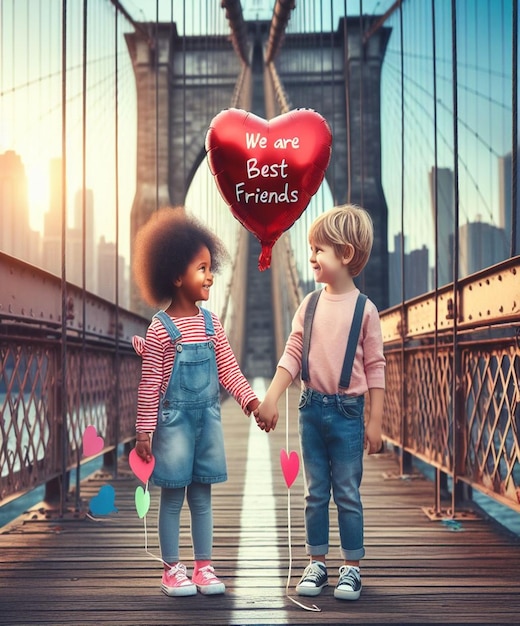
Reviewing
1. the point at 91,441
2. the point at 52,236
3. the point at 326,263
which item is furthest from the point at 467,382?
the point at 52,236

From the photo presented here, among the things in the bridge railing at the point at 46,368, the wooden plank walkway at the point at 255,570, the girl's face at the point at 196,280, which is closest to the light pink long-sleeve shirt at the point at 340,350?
the girl's face at the point at 196,280

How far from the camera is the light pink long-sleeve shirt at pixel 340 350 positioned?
6.97 feet

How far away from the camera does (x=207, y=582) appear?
217cm

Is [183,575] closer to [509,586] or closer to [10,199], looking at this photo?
[509,586]

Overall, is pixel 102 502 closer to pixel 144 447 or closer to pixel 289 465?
pixel 144 447

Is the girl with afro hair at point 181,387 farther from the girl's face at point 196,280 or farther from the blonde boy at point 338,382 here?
the blonde boy at point 338,382

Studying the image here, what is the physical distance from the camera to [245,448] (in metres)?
6.16

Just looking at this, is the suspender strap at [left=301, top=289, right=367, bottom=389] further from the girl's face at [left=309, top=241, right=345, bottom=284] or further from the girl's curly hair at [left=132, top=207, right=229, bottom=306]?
the girl's curly hair at [left=132, top=207, right=229, bottom=306]

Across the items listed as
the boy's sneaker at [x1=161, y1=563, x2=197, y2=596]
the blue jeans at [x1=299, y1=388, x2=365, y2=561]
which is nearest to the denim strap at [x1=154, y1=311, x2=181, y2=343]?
the blue jeans at [x1=299, y1=388, x2=365, y2=561]

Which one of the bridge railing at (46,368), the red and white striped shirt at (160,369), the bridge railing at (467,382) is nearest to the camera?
the red and white striped shirt at (160,369)

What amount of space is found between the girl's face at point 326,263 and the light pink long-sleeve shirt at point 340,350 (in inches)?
2.2

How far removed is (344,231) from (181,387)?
543 millimetres

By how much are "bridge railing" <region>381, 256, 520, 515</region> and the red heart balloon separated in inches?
25.8

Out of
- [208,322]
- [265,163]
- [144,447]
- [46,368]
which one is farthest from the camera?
[46,368]
